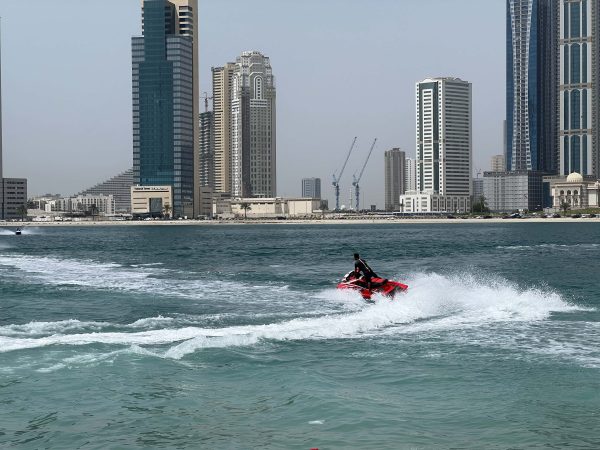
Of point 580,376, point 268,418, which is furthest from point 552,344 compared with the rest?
point 268,418

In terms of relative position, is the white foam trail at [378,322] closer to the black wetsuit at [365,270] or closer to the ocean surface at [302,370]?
the ocean surface at [302,370]

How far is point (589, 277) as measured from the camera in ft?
172

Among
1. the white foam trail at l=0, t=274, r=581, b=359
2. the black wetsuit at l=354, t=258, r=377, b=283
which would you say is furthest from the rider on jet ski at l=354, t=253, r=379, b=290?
the white foam trail at l=0, t=274, r=581, b=359

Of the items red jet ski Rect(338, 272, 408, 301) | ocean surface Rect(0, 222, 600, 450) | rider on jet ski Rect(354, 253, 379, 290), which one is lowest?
ocean surface Rect(0, 222, 600, 450)

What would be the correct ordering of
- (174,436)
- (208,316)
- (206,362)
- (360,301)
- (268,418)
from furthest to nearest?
1. (360,301)
2. (208,316)
3. (206,362)
4. (268,418)
5. (174,436)

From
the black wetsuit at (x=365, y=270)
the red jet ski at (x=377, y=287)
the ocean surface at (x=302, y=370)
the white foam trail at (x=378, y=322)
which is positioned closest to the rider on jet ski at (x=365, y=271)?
the black wetsuit at (x=365, y=270)

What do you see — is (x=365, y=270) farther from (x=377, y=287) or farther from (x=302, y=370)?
(x=302, y=370)

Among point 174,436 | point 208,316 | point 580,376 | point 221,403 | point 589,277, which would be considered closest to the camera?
point 174,436

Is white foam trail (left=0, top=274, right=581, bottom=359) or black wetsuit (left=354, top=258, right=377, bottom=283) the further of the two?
black wetsuit (left=354, top=258, right=377, bottom=283)

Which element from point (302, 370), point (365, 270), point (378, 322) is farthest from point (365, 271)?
point (302, 370)

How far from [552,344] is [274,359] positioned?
8806 mm

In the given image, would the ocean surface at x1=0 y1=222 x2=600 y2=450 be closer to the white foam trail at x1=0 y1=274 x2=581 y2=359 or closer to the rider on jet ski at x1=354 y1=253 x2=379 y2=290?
the white foam trail at x1=0 y1=274 x2=581 y2=359

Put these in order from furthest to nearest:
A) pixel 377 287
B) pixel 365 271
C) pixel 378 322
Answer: pixel 365 271
pixel 377 287
pixel 378 322

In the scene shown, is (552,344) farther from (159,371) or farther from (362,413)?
(159,371)
